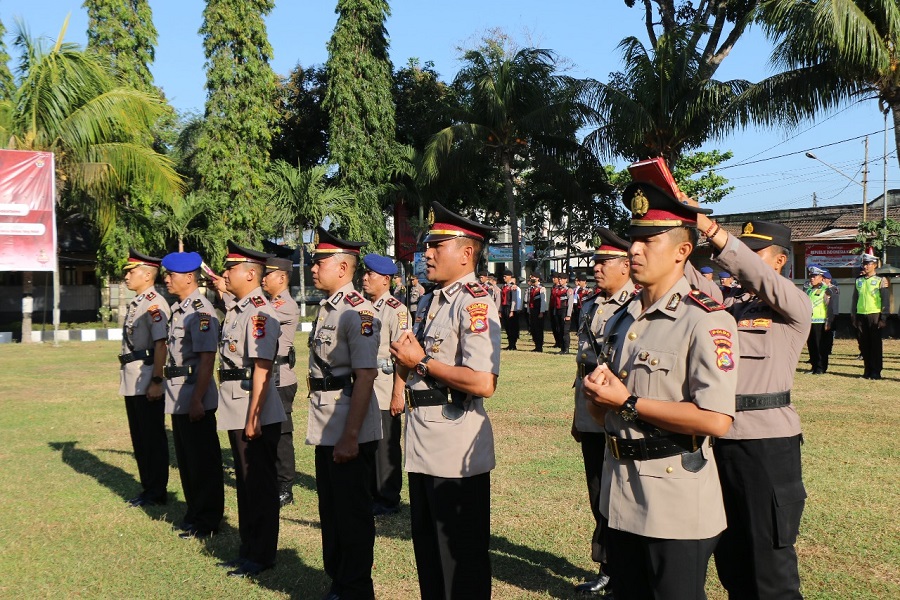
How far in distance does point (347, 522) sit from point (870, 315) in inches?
467

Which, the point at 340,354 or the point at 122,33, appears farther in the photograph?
the point at 122,33

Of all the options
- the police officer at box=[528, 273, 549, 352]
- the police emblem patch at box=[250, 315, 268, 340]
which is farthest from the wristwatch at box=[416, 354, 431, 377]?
the police officer at box=[528, 273, 549, 352]

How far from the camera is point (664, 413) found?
103 inches

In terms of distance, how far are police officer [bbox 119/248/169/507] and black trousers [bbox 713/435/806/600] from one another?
456cm

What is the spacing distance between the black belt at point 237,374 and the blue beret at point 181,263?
1.30m

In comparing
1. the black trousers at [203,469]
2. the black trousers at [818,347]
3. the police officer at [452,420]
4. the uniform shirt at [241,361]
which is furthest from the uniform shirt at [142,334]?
the black trousers at [818,347]

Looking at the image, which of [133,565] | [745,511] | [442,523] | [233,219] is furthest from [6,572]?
[233,219]

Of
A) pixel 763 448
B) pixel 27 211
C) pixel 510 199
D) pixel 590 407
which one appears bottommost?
pixel 763 448

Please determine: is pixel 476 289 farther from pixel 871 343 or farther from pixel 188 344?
pixel 871 343

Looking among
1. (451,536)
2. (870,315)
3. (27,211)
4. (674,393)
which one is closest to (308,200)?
(27,211)

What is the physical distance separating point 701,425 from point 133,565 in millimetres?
4020

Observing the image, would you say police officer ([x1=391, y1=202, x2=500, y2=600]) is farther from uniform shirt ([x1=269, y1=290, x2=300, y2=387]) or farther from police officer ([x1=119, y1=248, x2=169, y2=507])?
police officer ([x1=119, y1=248, x2=169, y2=507])

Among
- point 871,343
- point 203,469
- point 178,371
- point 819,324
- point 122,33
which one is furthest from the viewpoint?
point 122,33

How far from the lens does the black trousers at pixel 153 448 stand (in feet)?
21.8
